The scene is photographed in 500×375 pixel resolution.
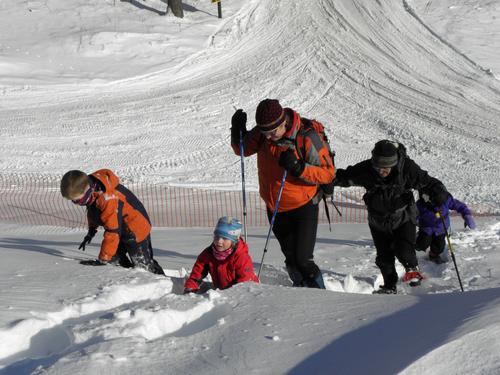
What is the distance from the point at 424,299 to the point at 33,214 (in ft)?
23.2

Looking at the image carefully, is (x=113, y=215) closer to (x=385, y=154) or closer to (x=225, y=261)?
(x=225, y=261)

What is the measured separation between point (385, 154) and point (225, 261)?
4.61 ft

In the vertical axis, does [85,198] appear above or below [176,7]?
below

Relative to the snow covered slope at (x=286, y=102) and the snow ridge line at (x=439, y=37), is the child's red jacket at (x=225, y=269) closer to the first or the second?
the snow covered slope at (x=286, y=102)

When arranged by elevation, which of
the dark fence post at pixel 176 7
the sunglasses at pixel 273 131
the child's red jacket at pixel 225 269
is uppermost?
the dark fence post at pixel 176 7

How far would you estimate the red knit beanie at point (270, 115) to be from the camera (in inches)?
192

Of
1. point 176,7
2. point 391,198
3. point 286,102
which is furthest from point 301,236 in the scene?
point 176,7

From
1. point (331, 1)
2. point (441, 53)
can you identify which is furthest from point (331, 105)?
point (331, 1)

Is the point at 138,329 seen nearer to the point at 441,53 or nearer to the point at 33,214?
the point at 33,214

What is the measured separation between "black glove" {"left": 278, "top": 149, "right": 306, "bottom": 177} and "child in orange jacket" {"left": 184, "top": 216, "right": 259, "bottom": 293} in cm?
59

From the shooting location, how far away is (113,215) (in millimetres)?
5410

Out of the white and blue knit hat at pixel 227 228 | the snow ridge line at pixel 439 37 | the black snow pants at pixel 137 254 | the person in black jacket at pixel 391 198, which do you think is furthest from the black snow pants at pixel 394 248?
the snow ridge line at pixel 439 37

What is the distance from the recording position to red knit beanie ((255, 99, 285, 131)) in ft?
16.0

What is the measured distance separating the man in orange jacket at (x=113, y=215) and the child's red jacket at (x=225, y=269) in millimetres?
666
